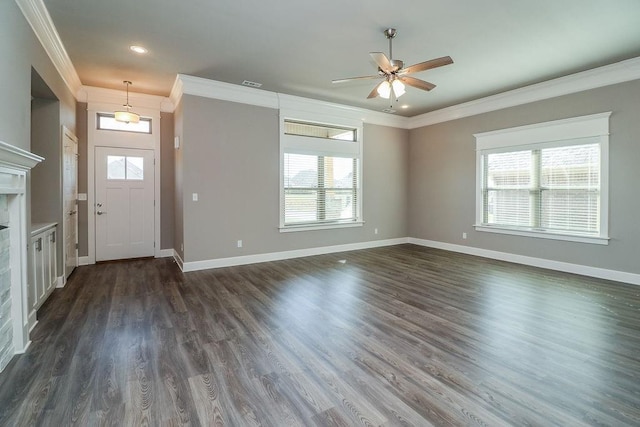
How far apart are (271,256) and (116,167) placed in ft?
10.8

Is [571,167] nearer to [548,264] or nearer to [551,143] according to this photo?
[551,143]

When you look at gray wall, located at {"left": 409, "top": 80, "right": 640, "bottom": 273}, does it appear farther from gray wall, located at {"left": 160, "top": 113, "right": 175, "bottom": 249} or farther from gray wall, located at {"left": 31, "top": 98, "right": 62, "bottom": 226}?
gray wall, located at {"left": 31, "top": 98, "right": 62, "bottom": 226}

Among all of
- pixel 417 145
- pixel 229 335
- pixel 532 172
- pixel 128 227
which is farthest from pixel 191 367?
pixel 417 145

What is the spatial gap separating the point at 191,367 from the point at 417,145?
22.1 feet

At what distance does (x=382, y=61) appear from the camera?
3215 mm

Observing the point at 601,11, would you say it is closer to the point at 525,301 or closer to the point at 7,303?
the point at 525,301

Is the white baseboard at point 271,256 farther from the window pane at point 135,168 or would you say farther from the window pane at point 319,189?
the window pane at point 135,168

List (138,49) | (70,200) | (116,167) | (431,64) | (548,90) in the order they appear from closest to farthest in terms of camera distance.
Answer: (431,64)
(138,49)
(70,200)
(548,90)
(116,167)

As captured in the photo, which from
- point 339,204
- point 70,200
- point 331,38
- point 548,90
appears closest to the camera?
point 331,38

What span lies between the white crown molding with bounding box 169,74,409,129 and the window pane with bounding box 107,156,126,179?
1462 mm

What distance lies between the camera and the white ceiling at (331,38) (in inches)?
119

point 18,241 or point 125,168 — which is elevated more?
point 125,168

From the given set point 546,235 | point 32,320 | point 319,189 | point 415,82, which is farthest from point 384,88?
point 32,320

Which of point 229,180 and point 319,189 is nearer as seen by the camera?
point 229,180
